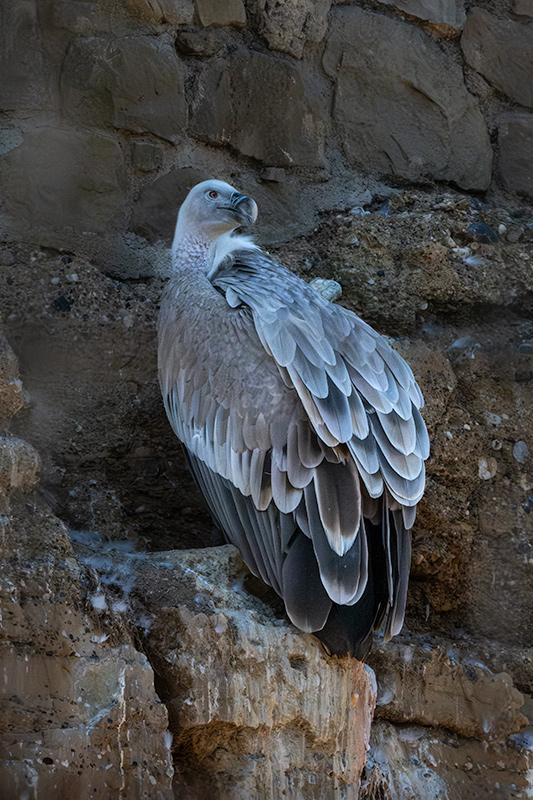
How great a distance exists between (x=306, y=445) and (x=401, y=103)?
1.79 metres

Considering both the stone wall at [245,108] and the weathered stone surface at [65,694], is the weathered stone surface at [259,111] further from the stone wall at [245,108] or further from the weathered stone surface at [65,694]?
the weathered stone surface at [65,694]

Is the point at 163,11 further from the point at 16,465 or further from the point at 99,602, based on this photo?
the point at 99,602

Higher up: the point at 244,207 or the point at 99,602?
the point at 244,207

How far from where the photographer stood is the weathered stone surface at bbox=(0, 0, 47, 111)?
130 inches

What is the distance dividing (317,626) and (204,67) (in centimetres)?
205

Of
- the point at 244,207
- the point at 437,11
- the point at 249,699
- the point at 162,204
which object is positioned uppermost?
the point at 437,11

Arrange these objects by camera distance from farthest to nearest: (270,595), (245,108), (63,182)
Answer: (245,108) → (63,182) → (270,595)

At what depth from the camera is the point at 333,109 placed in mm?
3758

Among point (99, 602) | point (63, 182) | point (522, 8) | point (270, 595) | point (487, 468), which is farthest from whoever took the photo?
point (522, 8)

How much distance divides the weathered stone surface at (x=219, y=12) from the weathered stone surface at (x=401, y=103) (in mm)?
368

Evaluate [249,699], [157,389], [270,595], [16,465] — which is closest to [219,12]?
[157,389]

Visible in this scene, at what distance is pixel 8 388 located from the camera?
259cm

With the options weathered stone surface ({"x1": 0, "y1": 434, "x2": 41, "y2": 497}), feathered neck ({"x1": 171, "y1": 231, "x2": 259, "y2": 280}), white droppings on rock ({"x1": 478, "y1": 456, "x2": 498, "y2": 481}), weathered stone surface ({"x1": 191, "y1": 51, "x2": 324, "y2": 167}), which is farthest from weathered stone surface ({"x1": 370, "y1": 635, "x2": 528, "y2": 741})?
weathered stone surface ({"x1": 191, "y1": 51, "x2": 324, "y2": 167})

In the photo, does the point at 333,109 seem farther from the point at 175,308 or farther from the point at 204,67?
the point at 175,308
